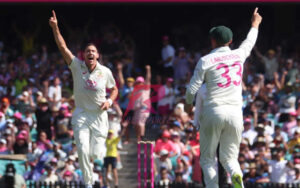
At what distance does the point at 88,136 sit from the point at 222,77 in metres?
2.69

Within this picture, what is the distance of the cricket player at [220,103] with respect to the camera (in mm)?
11031

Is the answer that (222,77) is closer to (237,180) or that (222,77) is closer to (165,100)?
(237,180)

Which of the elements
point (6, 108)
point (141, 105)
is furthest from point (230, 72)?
point (6, 108)

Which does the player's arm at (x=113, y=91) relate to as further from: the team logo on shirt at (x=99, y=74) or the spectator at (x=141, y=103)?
the spectator at (x=141, y=103)

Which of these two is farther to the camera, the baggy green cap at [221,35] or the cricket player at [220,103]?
the baggy green cap at [221,35]

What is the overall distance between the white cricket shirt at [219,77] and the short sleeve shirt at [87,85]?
2.20 m

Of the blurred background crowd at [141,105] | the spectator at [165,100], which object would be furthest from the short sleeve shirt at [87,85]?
the spectator at [165,100]

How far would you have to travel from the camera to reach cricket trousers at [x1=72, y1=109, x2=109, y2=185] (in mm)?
12672

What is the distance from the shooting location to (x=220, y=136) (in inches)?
442

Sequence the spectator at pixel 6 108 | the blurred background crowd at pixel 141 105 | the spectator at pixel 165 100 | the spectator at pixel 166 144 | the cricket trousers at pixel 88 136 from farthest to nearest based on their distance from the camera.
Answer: the spectator at pixel 165 100, the spectator at pixel 6 108, the spectator at pixel 166 144, the blurred background crowd at pixel 141 105, the cricket trousers at pixel 88 136

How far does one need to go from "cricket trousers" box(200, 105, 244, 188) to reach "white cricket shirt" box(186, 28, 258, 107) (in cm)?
13

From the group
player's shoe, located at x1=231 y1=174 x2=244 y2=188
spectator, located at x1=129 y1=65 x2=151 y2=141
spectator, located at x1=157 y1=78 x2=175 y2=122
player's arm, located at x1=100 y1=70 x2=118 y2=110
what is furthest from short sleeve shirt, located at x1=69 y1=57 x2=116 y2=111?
spectator, located at x1=157 y1=78 x2=175 y2=122

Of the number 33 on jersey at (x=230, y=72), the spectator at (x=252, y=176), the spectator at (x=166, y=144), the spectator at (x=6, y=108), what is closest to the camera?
Result: the number 33 on jersey at (x=230, y=72)

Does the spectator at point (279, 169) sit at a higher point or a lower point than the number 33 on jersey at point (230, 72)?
lower
